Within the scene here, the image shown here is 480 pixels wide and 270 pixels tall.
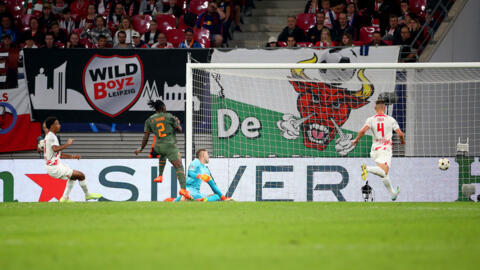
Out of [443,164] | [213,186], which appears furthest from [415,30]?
[213,186]

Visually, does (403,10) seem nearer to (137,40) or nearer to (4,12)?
(137,40)

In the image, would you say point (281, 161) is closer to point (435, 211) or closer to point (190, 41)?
point (190, 41)

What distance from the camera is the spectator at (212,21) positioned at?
712 inches

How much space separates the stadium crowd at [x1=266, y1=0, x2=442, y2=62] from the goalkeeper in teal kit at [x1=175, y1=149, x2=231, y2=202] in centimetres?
471

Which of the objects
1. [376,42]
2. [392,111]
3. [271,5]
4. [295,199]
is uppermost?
[271,5]

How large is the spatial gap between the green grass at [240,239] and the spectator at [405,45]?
6.62 meters

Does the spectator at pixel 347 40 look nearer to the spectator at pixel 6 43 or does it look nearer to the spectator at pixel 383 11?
the spectator at pixel 383 11

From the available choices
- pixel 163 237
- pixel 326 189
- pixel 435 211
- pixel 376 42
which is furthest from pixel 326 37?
pixel 163 237

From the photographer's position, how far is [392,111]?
15.4 meters

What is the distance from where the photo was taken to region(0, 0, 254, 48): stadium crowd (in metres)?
17.5

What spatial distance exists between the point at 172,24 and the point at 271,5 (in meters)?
3.39

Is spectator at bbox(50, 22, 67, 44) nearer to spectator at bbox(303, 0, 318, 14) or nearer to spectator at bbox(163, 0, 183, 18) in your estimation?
spectator at bbox(163, 0, 183, 18)

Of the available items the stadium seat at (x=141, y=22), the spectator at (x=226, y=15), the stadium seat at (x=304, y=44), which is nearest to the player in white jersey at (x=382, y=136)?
the stadium seat at (x=304, y=44)

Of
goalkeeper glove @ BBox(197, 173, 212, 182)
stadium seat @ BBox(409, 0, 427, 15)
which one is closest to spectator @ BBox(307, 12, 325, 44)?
stadium seat @ BBox(409, 0, 427, 15)
